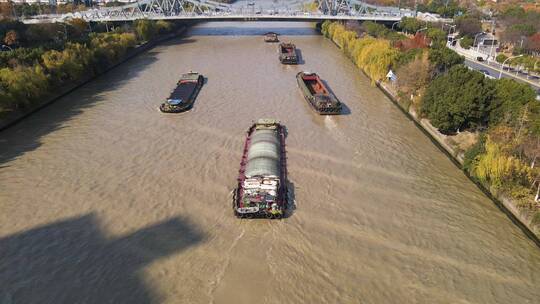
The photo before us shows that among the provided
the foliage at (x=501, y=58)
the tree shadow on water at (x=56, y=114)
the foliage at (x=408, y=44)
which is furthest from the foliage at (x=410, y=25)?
the tree shadow on water at (x=56, y=114)

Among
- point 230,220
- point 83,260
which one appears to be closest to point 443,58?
point 230,220

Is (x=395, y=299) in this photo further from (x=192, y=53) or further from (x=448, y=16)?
(x=448, y=16)

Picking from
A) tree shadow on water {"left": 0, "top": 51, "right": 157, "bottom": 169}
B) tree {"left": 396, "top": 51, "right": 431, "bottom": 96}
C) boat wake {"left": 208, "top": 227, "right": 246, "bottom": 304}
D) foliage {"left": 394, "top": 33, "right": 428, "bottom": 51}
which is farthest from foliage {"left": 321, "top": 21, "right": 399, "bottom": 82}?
boat wake {"left": 208, "top": 227, "right": 246, "bottom": 304}

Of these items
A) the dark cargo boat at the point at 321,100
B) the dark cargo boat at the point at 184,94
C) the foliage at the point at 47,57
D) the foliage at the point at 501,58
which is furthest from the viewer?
the foliage at the point at 501,58

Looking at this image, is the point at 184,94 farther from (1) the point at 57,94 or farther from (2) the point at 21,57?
(2) the point at 21,57

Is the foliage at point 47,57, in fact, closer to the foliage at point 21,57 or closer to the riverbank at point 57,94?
the foliage at point 21,57

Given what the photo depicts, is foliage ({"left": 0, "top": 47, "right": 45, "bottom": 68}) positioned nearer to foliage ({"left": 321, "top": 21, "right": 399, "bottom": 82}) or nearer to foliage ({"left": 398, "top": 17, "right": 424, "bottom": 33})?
foliage ({"left": 321, "top": 21, "right": 399, "bottom": 82})

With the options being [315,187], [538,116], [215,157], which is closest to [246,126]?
[215,157]
